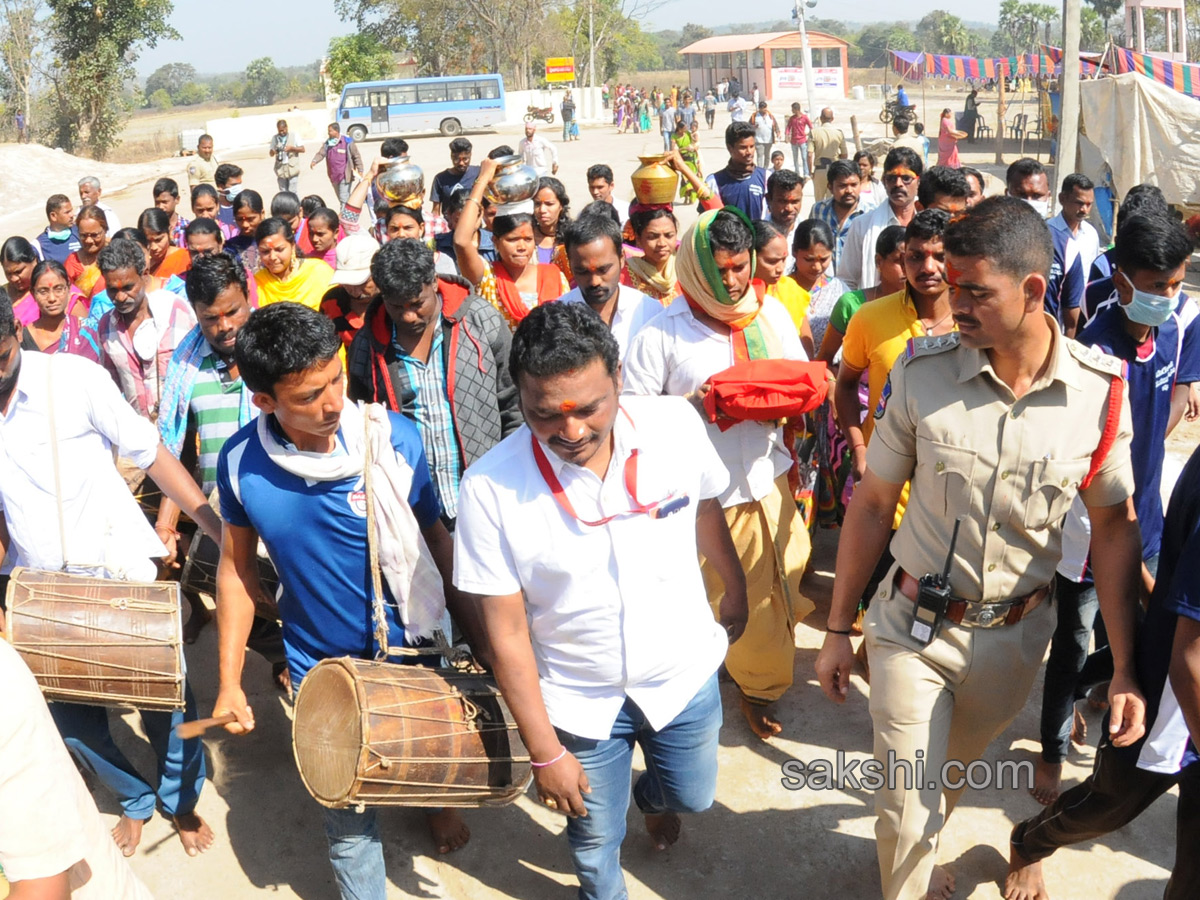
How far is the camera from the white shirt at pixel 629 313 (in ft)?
14.8

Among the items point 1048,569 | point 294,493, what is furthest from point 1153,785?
A: point 294,493

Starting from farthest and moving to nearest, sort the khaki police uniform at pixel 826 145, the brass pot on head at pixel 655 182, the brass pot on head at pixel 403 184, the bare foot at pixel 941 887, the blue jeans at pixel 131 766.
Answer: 1. the khaki police uniform at pixel 826 145
2. the brass pot on head at pixel 403 184
3. the brass pot on head at pixel 655 182
4. the blue jeans at pixel 131 766
5. the bare foot at pixel 941 887

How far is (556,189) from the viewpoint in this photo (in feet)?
23.8

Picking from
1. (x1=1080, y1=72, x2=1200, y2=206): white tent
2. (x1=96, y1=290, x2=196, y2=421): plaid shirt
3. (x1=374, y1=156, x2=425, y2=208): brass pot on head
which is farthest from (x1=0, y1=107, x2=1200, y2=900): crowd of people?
(x1=1080, y1=72, x2=1200, y2=206): white tent

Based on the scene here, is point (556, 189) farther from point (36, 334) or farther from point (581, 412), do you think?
point (581, 412)

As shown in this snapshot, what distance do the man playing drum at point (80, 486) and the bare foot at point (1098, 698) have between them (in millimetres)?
3361

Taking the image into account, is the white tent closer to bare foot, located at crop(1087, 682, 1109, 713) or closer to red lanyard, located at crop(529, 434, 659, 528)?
bare foot, located at crop(1087, 682, 1109, 713)

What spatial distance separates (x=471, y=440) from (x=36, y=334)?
3.16 meters

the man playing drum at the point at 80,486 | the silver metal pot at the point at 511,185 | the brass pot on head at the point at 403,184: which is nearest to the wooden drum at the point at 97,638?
the man playing drum at the point at 80,486

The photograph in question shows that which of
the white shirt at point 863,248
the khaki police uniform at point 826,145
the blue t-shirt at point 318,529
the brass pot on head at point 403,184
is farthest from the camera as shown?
the khaki police uniform at point 826,145

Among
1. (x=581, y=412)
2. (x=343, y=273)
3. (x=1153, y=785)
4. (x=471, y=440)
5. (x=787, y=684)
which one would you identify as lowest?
(x=787, y=684)

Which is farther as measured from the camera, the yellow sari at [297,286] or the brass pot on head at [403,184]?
the brass pot on head at [403,184]

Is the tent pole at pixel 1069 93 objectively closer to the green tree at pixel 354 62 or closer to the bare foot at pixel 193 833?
the bare foot at pixel 193 833

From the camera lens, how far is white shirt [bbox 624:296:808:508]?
4.07 metres
